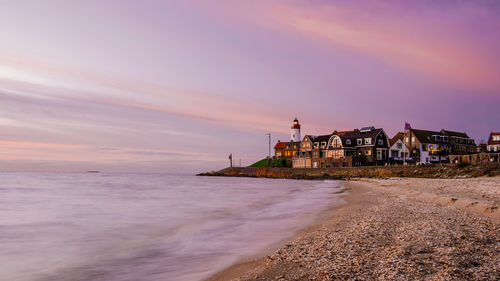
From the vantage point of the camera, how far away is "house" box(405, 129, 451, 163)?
295 feet

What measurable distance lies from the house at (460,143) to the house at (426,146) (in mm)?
4908

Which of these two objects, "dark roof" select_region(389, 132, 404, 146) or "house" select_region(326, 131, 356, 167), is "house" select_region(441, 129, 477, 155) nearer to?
"dark roof" select_region(389, 132, 404, 146)

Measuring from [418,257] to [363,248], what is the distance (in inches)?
48.2

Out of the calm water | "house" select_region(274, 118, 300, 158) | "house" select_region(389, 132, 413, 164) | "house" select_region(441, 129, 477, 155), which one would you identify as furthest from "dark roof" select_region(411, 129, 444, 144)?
the calm water

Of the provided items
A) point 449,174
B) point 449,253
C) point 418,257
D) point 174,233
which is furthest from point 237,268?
point 449,174

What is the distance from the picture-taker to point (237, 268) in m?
6.84

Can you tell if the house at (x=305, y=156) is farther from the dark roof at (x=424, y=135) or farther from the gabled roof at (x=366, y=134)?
the dark roof at (x=424, y=135)

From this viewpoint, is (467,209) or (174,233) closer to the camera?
(467,209)

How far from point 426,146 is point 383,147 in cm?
1307

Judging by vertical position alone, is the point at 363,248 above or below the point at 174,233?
above

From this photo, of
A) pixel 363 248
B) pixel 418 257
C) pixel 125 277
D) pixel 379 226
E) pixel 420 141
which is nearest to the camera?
pixel 418 257

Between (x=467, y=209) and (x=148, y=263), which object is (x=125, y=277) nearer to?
(x=148, y=263)

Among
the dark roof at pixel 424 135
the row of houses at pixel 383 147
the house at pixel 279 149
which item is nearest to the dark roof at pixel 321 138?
the row of houses at pixel 383 147

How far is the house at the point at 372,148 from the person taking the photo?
88.0 meters
